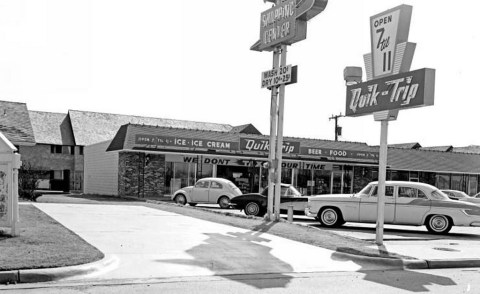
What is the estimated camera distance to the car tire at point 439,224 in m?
16.5

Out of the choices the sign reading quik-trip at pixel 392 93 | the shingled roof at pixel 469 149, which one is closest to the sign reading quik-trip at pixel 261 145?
the sign reading quik-trip at pixel 392 93

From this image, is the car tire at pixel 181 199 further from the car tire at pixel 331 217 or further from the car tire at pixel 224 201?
the car tire at pixel 331 217

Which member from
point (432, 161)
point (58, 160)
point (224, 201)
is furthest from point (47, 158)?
point (432, 161)

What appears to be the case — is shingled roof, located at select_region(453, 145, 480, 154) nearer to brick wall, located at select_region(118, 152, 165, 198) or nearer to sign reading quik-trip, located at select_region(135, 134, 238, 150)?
sign reading quik-trip, located at select_region(135, 134, 238, 150)

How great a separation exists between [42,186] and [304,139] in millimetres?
26936

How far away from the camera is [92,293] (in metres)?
6.91

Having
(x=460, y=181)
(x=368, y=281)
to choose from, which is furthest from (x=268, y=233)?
(x=460, y=181)

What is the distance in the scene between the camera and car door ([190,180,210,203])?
24531 mm

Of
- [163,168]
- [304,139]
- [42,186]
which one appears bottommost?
[42,186]

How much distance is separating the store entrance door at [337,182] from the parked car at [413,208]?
19.2 meters

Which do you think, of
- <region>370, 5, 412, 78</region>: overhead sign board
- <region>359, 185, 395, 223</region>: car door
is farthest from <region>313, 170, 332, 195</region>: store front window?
<region>370, 5, 412, 78</region>: overhead sign board

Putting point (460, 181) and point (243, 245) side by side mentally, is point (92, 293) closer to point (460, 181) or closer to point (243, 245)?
point (243, 245)

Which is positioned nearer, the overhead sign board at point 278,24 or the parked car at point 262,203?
the overhead sign board at point 278,24

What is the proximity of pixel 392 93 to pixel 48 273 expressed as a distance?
27.9ft
